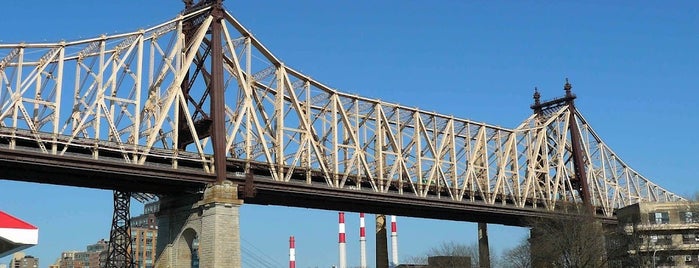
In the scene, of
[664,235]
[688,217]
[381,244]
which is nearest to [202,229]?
[381,244]

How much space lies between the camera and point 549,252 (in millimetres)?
92000

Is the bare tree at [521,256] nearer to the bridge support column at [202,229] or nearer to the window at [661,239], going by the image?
the window at [661,239]

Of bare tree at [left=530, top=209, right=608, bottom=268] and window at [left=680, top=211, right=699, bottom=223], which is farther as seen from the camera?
window at [left=680, top=211, right=699, bottom=223]

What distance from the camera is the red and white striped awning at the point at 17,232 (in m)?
20.3

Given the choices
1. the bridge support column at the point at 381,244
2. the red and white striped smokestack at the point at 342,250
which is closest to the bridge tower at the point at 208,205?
the bridge support column at the point at 381,244

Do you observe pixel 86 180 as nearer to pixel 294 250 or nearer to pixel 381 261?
pixel 381 261

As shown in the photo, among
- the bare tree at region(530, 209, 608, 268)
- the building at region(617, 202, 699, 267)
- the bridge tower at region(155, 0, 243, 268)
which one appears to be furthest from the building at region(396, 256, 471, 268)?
the bridge tower at region(155, 0, 243, 268)

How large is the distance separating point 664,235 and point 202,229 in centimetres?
6481

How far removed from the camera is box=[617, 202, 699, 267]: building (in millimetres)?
99375

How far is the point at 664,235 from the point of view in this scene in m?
103

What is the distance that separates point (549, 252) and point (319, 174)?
30095 millimetres

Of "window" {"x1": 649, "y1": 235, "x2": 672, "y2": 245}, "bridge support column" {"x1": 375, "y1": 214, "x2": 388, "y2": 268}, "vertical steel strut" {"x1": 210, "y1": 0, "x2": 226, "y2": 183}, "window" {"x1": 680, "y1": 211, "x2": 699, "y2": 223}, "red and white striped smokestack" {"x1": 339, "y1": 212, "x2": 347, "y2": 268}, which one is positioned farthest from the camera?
"red and white striped smokestack" {"x1": 339, "y1": 212, "x2": 347, "y2": 268}

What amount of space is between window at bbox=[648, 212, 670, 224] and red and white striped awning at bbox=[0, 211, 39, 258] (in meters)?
95.9

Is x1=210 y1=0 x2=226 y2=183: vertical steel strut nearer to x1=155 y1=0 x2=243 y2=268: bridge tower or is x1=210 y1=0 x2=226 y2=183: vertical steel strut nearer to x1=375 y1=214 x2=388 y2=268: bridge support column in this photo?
x1=155 y1=0 x2=243 y2=268: bridge tower
